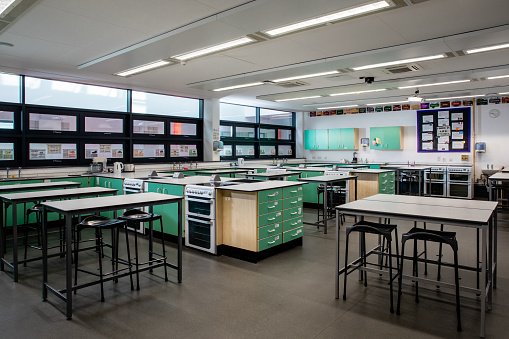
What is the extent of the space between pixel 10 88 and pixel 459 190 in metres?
11.0

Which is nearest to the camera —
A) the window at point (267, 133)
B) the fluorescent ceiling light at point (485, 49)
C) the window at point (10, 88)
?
the fluorescent ceiling light at point (485, 49)

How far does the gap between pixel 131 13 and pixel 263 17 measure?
1447 mm

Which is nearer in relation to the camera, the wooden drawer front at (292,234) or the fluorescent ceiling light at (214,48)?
the fluorescent ceiling light at (214,48)

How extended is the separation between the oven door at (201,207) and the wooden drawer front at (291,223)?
1003 mm

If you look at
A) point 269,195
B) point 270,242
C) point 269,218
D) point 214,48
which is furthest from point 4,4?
point 270,242

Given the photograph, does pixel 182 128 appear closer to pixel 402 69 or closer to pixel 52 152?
pixel 52 152

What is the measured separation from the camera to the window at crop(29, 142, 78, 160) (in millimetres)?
6777

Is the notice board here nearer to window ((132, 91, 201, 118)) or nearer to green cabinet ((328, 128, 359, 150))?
green cabinet ((328, 128, 359, 150))

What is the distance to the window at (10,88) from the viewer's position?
6.35 meters

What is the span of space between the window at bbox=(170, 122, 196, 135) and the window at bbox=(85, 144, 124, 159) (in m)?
1.48

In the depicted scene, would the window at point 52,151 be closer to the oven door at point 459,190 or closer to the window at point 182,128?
the window at point 182,128

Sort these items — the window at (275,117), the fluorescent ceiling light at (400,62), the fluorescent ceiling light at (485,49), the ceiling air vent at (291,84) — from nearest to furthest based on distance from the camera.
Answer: the fluorescent ceiling light at (485,49)
the fluorescent ceiling light at (400,62)
the ceiling air vent at (291,84)
the window at (275,117)

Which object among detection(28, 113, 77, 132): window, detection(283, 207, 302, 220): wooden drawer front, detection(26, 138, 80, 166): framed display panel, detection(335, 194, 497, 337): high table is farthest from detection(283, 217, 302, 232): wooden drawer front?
detection(28, 113, 77, 132): window

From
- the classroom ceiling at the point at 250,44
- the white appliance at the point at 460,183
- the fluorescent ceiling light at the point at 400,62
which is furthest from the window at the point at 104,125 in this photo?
the white appliance at the point at 460,183
